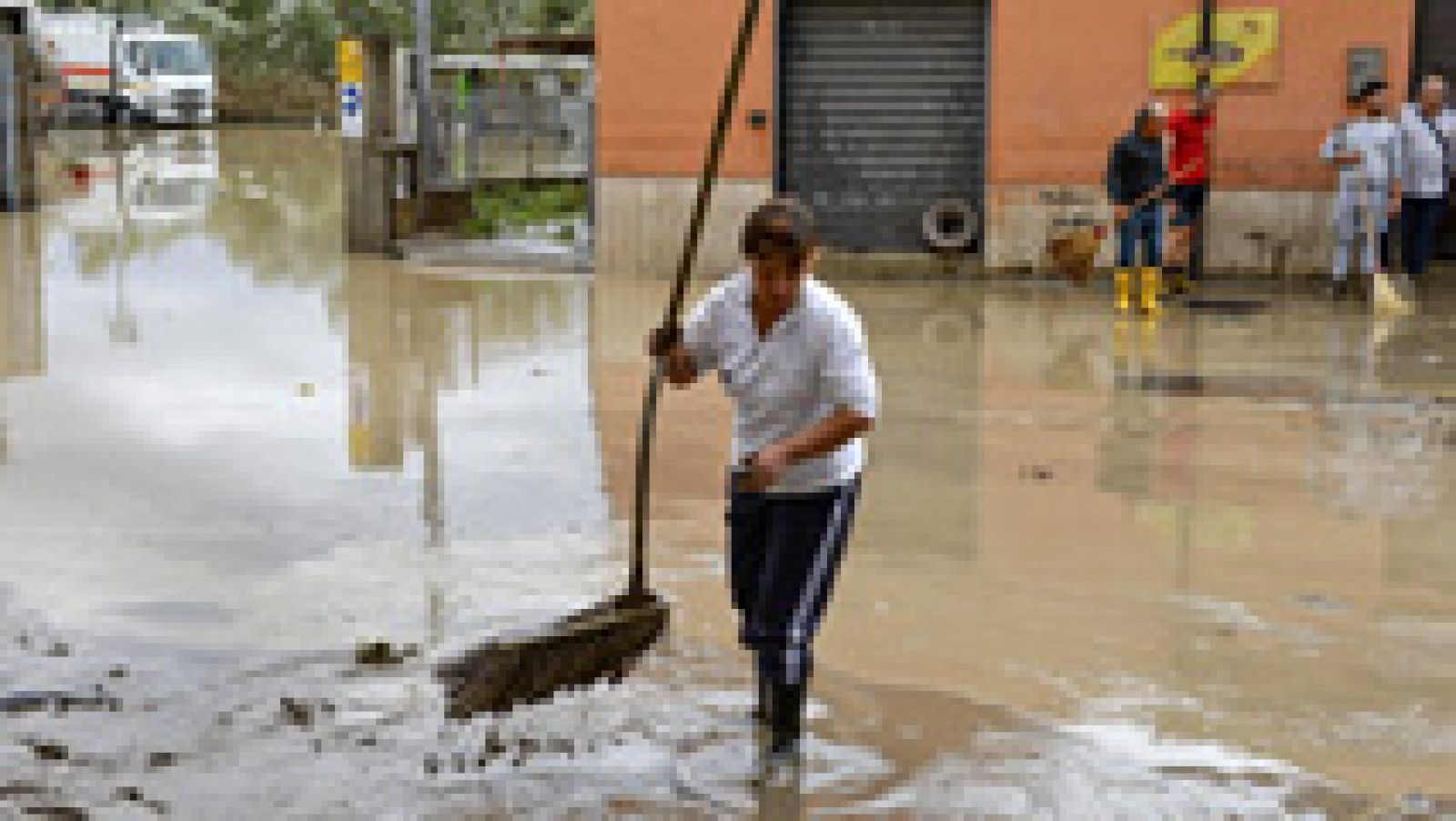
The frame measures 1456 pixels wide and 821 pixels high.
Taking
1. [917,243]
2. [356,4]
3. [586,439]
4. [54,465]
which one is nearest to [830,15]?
[917,243]

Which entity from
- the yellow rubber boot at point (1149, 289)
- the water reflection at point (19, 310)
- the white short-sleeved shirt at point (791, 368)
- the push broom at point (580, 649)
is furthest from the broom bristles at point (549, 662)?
the yellow rubber boot at point (1149, 289)

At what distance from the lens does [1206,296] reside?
16984mm

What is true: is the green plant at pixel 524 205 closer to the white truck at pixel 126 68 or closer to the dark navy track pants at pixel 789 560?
the dark navy track pants at pixel 789 560

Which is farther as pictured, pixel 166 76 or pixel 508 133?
pixel 166 76

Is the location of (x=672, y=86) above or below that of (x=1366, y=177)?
above

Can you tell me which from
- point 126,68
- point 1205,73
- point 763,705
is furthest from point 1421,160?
point 126,68

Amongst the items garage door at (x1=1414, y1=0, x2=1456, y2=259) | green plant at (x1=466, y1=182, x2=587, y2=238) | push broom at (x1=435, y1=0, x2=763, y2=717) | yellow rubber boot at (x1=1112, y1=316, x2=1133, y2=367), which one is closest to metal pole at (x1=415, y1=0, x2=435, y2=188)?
green plant at (x1=466, y1=182, x2=587, y2=238)

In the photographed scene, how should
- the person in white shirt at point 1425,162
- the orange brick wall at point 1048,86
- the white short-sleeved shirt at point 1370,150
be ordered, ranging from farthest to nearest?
the orange brick wall at point 1048,86, the person in white shirt at point 1425,162, the white short-sleeved shirt at point 1370,150

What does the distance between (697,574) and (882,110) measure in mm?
11994

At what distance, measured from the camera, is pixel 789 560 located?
5457 millimetres

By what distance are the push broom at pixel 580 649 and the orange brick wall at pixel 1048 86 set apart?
12.8m

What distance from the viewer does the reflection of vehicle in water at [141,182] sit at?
24.2 m

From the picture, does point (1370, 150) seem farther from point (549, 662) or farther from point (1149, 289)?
point (549, 662)

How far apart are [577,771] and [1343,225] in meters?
13.1
